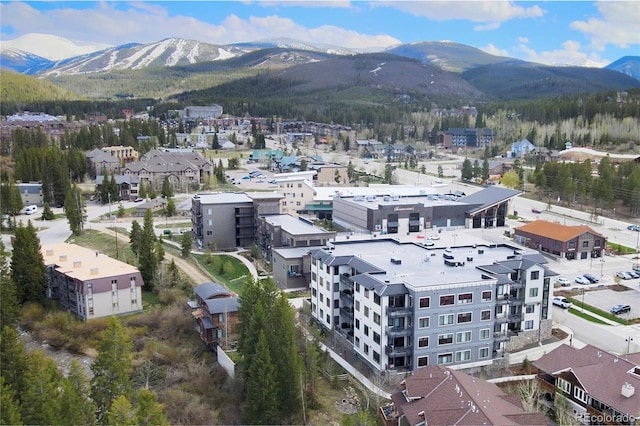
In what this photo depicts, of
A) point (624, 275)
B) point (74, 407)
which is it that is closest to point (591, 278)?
point (624, 275)

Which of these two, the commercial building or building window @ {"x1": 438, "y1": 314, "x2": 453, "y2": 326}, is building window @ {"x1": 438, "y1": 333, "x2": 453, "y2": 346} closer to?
building window @ {"x1": 438, "y1": 314, "x2": 453, "y2": 326}

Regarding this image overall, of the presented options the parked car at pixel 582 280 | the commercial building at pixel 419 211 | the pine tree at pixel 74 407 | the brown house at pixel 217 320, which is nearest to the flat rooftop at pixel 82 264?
the brown house at pixel 217 320

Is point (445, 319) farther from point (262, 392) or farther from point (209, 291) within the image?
point (209, 291)

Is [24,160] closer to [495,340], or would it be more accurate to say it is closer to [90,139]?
[90,139]

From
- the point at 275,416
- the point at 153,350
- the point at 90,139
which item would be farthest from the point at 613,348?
the point at 90,139

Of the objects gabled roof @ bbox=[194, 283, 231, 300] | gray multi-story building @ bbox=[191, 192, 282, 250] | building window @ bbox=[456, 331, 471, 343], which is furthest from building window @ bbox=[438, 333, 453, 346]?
gray multi-story building @ bbox=[191, 192, 282, 250]
